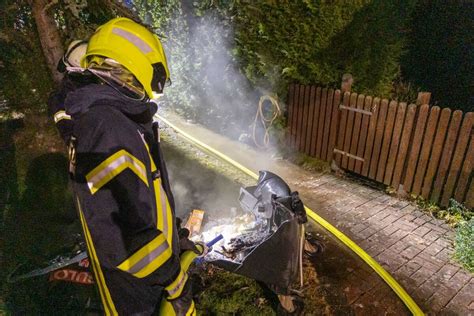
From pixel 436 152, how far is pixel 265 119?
351 centimetres

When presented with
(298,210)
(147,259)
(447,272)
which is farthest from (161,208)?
(447,272)

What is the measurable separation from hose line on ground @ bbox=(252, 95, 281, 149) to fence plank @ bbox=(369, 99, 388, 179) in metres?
2.24

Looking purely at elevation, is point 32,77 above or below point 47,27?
below

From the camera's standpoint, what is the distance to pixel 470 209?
15.0 feet

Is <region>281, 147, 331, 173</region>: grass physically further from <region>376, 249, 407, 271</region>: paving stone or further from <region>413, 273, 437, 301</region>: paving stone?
<region>413, 273, 437, 301</region>: paving stone

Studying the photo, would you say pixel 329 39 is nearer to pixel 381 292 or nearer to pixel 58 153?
pixel 381 292

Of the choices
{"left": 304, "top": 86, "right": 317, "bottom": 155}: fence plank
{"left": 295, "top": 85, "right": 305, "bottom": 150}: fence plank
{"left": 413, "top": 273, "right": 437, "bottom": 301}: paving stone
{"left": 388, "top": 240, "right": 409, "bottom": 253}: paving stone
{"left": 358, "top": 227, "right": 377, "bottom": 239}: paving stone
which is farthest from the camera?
{"left": 295, "top": 85, "right": 305, "bottom": 150}: fence plank

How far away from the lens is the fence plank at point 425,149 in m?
4.67

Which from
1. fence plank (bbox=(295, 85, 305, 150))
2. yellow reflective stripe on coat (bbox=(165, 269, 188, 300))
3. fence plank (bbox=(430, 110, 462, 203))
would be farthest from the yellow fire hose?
yellow reflective stripe on coat (bbox=(165, 269, 188, 300))

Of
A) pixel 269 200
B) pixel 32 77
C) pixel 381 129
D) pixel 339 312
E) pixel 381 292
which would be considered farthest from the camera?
pixel 381 129

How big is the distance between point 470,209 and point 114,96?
5155 mm

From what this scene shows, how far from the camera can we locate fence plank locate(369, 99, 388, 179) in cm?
522

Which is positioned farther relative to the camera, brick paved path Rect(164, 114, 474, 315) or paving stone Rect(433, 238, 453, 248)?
paving stone Rect(433, 238, 453, 248)

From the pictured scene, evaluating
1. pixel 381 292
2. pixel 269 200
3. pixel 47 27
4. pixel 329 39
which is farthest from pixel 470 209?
pixel 47 27
